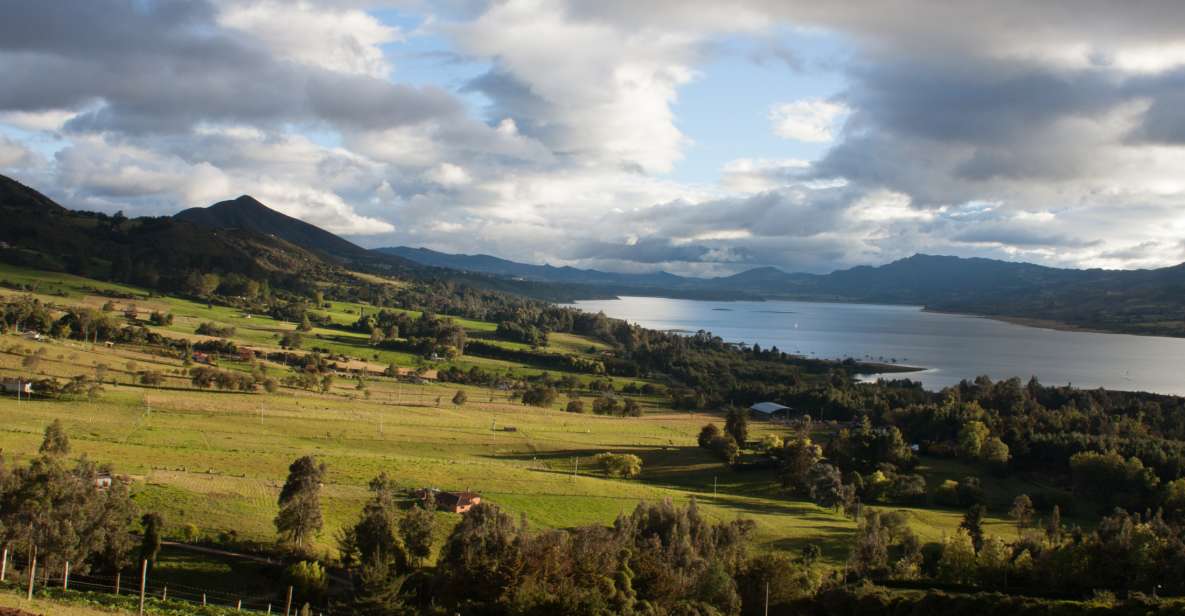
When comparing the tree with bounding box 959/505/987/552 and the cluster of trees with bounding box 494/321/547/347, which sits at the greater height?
the cluster of trees with bounding box 494/321/547/347

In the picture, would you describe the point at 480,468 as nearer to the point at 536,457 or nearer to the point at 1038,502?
the point at 536,457

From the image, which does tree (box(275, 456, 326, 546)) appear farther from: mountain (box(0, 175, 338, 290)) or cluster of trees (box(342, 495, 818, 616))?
mountain (box(0, 175, 338, 290))

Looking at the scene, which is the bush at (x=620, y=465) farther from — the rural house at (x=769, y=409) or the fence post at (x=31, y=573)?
the rural house at (x=769, y=409)

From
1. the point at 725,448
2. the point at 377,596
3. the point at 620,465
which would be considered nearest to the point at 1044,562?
the point at 620,465

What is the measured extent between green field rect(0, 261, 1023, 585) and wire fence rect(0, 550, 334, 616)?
165 inches

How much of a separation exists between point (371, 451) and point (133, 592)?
25.0 metres

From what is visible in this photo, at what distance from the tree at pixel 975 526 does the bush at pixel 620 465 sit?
20.7 m

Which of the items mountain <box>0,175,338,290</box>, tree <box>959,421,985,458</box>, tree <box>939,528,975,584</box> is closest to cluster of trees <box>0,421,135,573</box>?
tree <box>939,528,975,584</box>

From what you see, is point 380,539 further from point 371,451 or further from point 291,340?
point 291,340

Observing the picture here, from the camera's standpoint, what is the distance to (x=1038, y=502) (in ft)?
164

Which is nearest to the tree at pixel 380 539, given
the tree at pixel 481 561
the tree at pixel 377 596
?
the tree at pixel 481 561

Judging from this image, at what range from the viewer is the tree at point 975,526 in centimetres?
3867

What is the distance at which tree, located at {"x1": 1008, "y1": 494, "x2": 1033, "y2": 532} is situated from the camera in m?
43.8

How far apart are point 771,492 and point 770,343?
143704 mm
